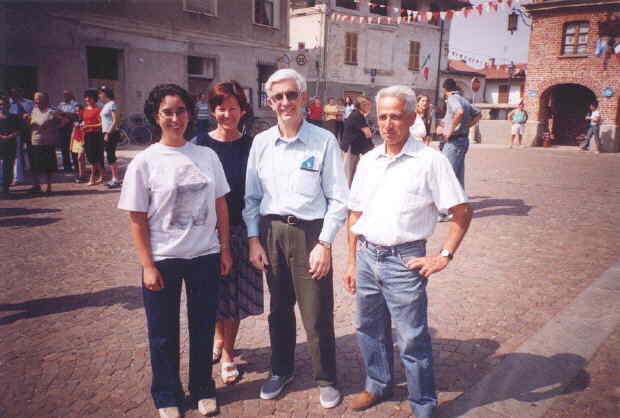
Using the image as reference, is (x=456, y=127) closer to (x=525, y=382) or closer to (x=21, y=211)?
(x=525, y=382)

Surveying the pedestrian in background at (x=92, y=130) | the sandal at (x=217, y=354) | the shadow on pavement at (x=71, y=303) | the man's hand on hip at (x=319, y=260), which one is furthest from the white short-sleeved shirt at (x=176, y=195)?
Result: the pedestrian in background at (x=92, y=130)

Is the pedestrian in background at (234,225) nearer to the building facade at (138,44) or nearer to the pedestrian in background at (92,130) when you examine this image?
the pedestrian in background at (92,130)

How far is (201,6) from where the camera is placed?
63.9 feet

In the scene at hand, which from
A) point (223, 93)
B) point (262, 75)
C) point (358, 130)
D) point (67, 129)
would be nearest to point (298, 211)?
point (223, 93)

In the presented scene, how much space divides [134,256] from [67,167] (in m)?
7.37

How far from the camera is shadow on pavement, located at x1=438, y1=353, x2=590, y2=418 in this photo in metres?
2.72

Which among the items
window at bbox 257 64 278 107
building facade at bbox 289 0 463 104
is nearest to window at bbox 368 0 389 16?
building facade at bbox 289 0 463 104

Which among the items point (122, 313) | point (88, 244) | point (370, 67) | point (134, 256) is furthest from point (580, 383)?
point (370, 67)

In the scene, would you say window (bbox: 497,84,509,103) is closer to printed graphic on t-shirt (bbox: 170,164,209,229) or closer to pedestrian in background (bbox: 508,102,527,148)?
pedestrian in background (bbox: 508,102,527,148)

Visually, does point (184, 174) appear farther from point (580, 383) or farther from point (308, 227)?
point (580, 383)

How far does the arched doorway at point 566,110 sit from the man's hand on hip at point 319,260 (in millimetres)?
25187

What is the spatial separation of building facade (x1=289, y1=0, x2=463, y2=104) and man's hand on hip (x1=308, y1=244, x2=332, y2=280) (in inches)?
1010

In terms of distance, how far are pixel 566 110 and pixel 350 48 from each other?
13.2 metres

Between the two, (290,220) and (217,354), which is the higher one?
(290,220)
